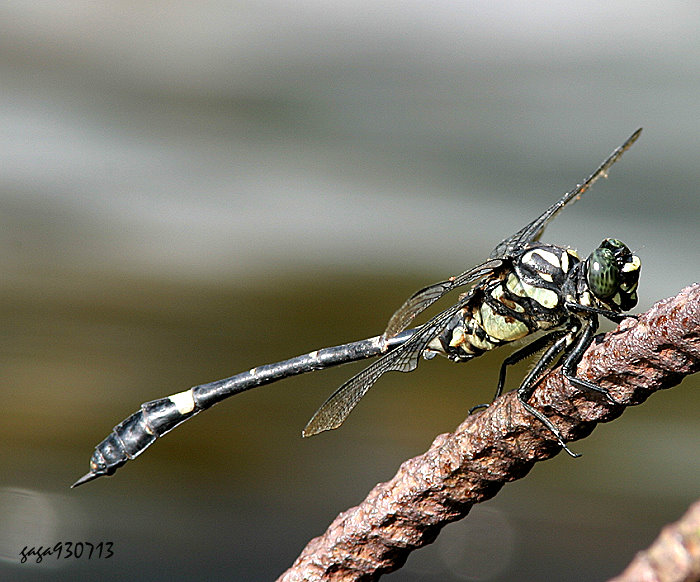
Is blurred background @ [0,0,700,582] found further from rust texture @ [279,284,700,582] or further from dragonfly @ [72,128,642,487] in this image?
rust texture @ [279,284,700,582]

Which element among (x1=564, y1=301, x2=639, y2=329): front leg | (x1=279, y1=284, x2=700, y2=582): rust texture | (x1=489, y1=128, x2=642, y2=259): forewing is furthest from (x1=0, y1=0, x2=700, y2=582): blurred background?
(x1=279, y1=284, x2=700, y2=582): rust texture

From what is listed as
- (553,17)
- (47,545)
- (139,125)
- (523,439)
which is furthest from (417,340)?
(47,545)

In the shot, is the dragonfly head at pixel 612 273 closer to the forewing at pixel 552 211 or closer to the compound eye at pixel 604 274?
the compound eye at pixel 604 274

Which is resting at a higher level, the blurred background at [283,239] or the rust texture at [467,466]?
the blurred background at [283,239]

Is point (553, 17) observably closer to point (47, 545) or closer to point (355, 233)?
point (355, 233)

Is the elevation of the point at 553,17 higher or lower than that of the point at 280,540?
higher

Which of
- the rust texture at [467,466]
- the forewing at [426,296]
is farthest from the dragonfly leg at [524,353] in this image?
the rust texture at [467,466]

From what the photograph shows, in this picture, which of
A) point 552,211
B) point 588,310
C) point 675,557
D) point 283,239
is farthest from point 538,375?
point 283,239
